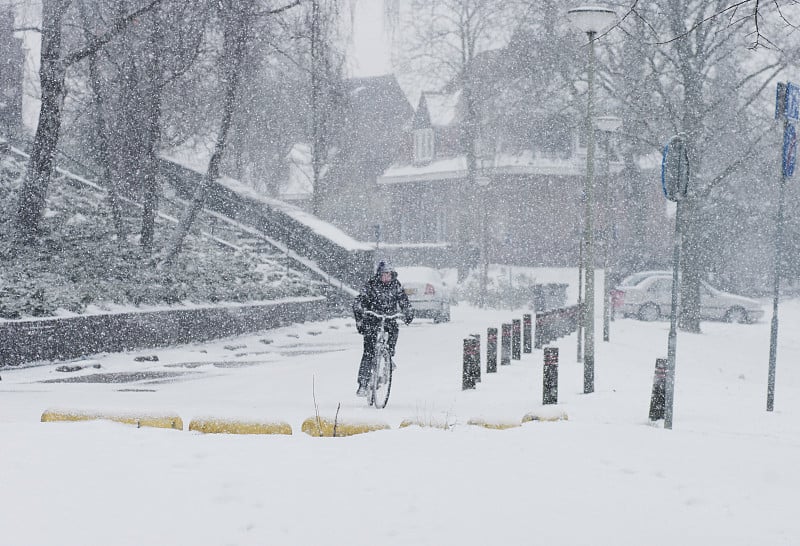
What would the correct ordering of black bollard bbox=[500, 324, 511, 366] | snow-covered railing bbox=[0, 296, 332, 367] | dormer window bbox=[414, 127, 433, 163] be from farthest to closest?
dormer window bbox=[414, 127, 433, 163], black bollard bbox=[500, 324, 511, 366], snow-covered railing bbox=[0, 296, 332, 367]

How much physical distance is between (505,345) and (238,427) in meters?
8.06

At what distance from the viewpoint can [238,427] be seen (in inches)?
289

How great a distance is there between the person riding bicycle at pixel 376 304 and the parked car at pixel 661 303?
19.7 m

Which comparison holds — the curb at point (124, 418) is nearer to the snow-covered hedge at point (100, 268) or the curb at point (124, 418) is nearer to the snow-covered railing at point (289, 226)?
the snow-covered hedge at point (100, 268)

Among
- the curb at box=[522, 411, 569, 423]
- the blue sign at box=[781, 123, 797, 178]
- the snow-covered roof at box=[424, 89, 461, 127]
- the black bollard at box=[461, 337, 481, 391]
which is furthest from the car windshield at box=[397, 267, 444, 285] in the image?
the snow-covered roof at box=[424, 89, 461, 127]

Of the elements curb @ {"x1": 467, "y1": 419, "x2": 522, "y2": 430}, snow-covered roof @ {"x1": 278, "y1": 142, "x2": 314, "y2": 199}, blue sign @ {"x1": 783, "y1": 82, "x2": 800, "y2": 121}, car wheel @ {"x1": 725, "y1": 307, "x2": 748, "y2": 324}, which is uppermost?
snow-covered roof @ {"x1": 278, "y1": 142, "x2": 314, "y2": 199}

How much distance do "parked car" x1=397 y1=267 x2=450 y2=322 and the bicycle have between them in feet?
44.6

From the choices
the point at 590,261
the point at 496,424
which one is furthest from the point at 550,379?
the point at 590,261

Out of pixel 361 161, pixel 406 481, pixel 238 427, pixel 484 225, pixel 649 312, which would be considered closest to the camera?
pixel 406 481

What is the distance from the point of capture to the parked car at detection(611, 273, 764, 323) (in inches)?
1172

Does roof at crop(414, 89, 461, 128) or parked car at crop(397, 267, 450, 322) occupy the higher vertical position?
roof at crop(414, 89, 461, 128)

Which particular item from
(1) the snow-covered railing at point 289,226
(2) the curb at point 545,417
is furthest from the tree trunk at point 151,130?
(2) the curb at point 545,417

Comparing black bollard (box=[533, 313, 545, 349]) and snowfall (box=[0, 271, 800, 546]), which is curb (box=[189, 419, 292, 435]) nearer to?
snowfall (box=[0, 271, 800, 546])

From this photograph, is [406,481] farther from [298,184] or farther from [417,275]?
[298,184]
